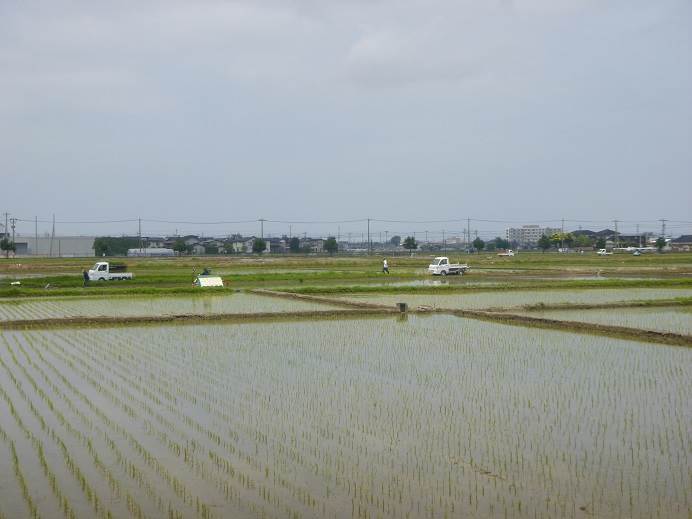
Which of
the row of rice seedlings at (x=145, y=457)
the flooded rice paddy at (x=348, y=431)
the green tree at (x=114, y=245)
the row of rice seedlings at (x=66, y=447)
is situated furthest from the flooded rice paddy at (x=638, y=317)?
the green tree at (x=114, y=245)

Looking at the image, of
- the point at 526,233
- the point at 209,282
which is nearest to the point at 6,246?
the point at 209,282

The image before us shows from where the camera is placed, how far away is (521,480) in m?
5.16

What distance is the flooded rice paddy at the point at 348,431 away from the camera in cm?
483

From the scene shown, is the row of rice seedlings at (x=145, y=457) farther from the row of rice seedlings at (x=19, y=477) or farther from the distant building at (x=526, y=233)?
the distant building at (x=526, y=233)

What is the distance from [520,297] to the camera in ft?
68.5

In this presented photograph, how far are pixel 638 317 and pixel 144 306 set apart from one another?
1162 cm

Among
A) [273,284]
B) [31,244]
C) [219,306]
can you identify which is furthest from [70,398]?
[31,244]

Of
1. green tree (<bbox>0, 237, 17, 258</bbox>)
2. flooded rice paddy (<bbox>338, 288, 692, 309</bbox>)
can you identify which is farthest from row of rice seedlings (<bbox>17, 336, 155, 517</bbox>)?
green tree (<bbox>0, 237, 17, 258</bbox>)

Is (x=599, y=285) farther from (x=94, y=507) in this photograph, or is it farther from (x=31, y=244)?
(x=31, y=244)

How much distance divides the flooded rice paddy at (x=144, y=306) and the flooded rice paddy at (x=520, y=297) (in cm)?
261

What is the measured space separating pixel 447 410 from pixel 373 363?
2.90 meters

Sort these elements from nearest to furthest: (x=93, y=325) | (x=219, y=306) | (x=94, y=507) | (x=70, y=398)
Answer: (x=94, y=507) < (x=70, y=398) < (x=93, y=325) < (x=219, y=306)

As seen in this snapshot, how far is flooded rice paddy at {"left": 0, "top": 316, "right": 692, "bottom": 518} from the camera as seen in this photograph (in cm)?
483

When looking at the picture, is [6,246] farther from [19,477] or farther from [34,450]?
[19,477]
